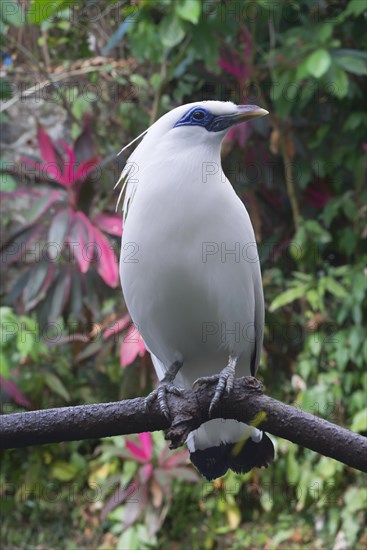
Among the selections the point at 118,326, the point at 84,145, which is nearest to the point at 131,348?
the point at 118,326

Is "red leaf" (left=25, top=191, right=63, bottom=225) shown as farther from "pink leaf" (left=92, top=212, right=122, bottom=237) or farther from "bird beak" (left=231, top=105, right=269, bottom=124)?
"bird beak" (left=231, top=105, right=269, bottom=124)

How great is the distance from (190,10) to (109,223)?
0.97 meters

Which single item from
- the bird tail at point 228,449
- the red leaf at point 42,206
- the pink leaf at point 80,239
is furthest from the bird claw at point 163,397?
the red leaf at point 42,206

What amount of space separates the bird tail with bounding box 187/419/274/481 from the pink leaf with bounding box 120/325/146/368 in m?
1.44

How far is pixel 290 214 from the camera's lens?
402 cm

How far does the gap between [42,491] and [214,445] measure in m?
2.25

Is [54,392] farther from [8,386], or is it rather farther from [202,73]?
[202,73]

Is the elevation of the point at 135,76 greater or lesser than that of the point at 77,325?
greater

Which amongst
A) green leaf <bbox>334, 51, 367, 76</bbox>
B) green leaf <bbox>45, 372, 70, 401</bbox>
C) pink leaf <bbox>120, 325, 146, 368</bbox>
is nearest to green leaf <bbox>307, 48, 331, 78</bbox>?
green leaf <bbox>334, 51, 367, 76</bbox>

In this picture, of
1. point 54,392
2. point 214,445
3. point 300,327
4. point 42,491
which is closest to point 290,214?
point 300,327

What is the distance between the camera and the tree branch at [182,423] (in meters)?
1.16

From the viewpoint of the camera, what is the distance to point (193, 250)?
1.48 metres

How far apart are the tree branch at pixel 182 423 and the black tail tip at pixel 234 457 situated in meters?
0.27

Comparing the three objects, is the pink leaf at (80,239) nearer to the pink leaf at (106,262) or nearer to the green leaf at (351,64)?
the pink leaf at (106,262)
